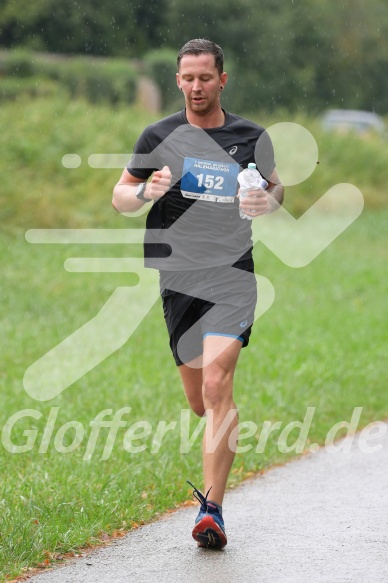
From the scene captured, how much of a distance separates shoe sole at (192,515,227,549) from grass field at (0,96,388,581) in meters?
0.58

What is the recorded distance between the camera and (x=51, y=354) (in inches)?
472

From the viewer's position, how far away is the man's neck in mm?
5973

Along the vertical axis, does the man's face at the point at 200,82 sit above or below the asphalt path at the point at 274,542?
above

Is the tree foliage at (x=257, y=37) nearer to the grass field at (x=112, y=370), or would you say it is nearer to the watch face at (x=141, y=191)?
the grass field at (x=112, y=370)

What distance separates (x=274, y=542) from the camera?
5762mm

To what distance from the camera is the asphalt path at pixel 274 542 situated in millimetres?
5172

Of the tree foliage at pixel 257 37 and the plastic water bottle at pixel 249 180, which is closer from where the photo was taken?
the plastic water bottle at pixel 249 180

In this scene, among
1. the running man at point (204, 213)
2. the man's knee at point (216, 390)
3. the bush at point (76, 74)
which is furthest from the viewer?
the bush at point (76, 74)

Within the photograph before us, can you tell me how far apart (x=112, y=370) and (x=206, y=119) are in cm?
560

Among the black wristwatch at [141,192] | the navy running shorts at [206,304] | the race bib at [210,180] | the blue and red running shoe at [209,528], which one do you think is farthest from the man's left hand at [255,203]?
the blue and red running shoe at [209,528]

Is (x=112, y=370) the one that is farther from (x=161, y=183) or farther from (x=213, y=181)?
(x=161, y=183)

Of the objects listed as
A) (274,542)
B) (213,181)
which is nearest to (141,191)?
(213,181)

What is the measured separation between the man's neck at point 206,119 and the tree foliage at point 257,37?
132ft

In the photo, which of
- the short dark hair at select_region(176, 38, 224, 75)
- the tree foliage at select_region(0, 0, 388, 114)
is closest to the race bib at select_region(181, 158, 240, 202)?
the short dark hair at select_region(176, 38, 224, 75)
